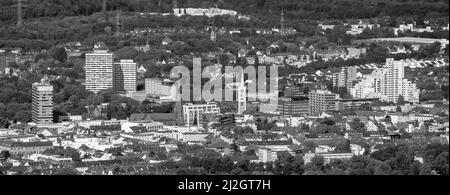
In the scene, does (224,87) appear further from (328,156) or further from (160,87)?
(328,156)

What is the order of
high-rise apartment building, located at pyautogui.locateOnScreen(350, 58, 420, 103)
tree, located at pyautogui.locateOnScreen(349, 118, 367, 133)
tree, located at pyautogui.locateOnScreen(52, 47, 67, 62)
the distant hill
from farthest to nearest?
the distant hill < tree, located at pyautogui.locateOnScreen(52, 47, 67, 62) < high-rise apartment building, located at pyautogui.locateOnScreen(350, 58, 420, 103) < tree, located at pyautogui.locateOnScreen(349, 118, 367, 133)

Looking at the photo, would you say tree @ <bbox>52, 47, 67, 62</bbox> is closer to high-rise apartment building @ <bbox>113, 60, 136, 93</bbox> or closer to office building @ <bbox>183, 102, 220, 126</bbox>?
high-rise apartment building @ <bbox>113, 60, 136, 93</bbox>

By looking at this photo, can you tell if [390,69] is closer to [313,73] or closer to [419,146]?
[313,73]

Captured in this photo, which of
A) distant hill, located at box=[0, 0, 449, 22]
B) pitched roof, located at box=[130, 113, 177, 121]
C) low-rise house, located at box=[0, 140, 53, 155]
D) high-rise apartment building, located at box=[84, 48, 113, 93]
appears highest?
distant hill, located at box=[0, 0, 449, 22]

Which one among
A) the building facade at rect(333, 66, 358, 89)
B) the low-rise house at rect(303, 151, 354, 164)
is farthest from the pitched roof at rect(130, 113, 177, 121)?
the low-rise house at rect(303, 151, 354, 164)

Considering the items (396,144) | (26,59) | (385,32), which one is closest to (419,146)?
(396,144)

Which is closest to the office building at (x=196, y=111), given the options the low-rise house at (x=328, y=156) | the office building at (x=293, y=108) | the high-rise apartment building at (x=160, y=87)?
the office building at (x=293, y=108)
